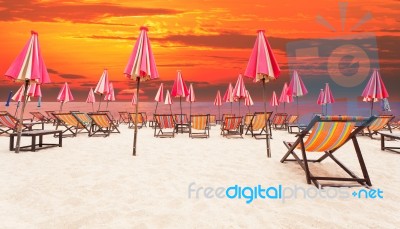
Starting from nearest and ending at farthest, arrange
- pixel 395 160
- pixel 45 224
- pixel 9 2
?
1. pixel 45 224
2. pixel 395 160
3. pixel 9 2

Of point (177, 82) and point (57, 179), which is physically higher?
point (177, 82)

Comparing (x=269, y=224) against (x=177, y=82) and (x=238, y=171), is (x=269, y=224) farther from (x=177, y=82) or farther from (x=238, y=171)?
(x=177, y=82)

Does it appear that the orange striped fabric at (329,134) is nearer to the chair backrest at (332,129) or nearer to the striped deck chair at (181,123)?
the chair backrest at (332,129)

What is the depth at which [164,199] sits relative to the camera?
233 centimetres

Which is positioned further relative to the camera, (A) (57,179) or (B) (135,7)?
(B) (135,7)

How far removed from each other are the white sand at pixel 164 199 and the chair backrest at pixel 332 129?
0.59 metres

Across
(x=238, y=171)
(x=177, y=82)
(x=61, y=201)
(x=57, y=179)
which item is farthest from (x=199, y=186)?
(x=177, y=82)

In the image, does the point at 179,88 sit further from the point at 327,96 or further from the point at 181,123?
the point at 327,96

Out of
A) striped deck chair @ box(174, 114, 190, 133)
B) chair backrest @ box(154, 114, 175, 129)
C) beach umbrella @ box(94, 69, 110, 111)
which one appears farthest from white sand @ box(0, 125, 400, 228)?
beach umbrella @ box(94, 69, 110, 111)

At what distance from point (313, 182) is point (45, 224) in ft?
9.65

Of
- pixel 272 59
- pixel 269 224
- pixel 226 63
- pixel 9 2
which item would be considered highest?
pixel 9 2

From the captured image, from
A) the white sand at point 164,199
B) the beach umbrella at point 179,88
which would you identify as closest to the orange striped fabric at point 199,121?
the beach umbrella at point 179,88

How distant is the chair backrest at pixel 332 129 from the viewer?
8.72 feet

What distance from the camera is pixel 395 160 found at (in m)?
4.44
